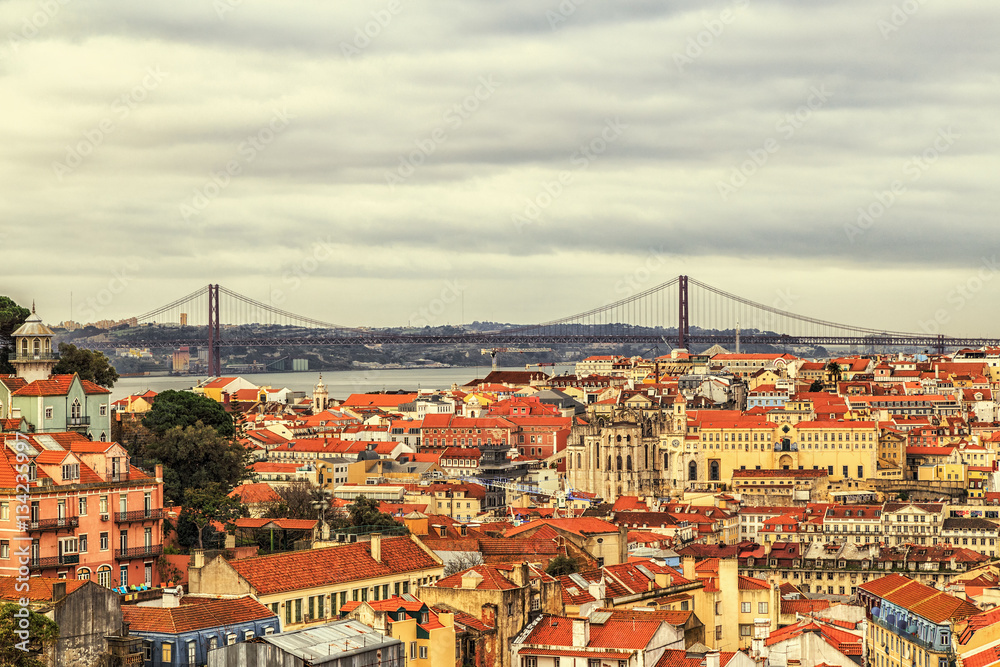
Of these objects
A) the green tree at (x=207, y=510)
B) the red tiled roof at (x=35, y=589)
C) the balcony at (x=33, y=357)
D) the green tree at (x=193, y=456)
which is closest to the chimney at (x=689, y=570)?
→ the green tree at (x=207, y=510)

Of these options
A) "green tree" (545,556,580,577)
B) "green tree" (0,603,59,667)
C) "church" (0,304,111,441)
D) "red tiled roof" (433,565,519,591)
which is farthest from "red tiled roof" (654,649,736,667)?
"church" (0,304,111,441)

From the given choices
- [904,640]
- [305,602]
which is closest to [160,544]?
[305,602]

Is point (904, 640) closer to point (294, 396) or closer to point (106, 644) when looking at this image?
point (106, 644)

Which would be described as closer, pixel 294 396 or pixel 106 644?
pixel 106 644

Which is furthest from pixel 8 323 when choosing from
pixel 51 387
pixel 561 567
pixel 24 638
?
pixel 24 638

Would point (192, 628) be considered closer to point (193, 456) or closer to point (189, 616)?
point (189, 616)
